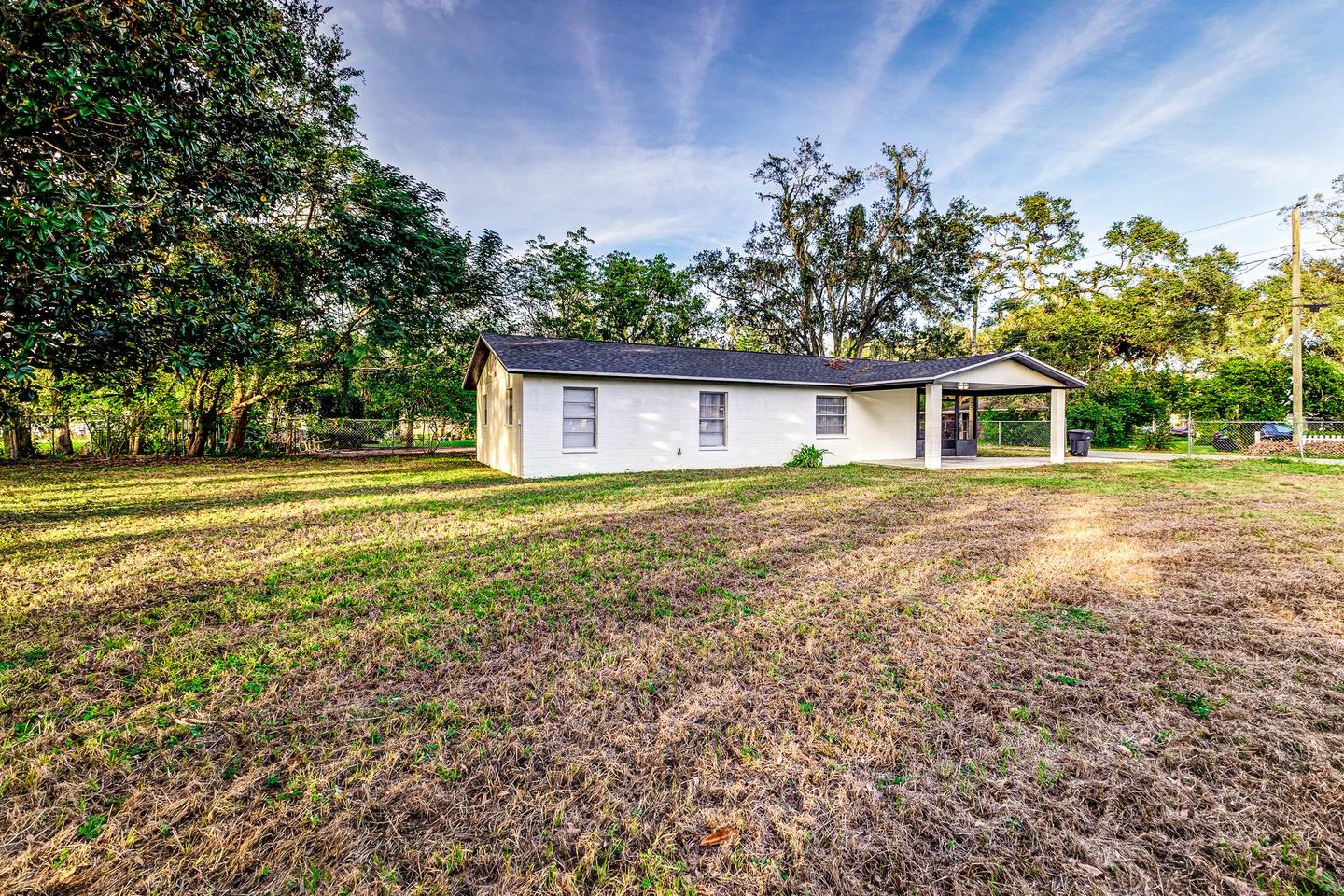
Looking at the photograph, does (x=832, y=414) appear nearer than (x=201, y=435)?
Yes

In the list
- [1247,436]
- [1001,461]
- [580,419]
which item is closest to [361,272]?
[580,419]

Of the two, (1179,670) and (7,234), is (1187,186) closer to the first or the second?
(1179,670)

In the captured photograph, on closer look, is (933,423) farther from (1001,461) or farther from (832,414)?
(1001,461)

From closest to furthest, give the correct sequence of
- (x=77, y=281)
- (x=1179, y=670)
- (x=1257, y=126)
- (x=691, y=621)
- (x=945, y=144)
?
(x=1179, y=670) < (x=691, y=621) < (x=77, y=281) < (x=1257, y=126) < (x=945, y=144)

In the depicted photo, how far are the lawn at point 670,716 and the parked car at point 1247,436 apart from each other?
18145 mm

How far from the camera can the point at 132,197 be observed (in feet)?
18.3

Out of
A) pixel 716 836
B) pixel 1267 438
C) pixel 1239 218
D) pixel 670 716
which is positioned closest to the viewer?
pixel 716 836

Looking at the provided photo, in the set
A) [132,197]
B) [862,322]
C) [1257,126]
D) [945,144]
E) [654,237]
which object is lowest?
[132,197]

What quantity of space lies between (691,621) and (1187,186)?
26221 mm

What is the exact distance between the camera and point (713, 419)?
13.8m

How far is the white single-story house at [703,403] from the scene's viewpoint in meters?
11.7

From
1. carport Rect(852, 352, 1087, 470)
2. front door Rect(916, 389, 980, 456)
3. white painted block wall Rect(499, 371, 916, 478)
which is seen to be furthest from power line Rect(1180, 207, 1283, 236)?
white painted block wall Rect(499, 371, 916, 478)

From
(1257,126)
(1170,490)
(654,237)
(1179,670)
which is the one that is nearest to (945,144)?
(1257,126)

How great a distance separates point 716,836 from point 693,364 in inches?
498
